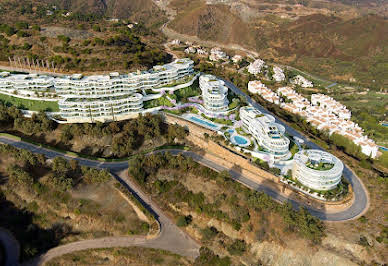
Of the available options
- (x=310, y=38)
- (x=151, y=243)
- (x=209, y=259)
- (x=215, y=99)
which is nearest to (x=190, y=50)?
(x=310, y=38)

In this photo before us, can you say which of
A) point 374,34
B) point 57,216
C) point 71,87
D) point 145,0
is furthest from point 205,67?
point 145,0

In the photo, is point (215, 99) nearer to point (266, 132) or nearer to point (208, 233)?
point (266, 132)

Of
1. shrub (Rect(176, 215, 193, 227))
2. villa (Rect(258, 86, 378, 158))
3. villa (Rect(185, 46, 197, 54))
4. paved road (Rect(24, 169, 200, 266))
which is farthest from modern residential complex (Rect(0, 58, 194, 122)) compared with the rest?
villa (Rect(185, 46, 197, 54))

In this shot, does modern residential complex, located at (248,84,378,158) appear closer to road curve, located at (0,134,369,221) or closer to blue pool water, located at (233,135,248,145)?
road curve, located at (0,134,369,221)

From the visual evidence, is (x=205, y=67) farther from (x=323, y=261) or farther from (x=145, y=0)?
(x=145, y=0)

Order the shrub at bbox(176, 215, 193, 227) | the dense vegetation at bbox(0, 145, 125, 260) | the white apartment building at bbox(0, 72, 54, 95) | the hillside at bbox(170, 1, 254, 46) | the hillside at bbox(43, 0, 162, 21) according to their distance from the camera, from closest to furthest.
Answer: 1. the dense vegetation at bbox(0, 145, 125, 260)
2. the shrub at bbox(176, 215, 193, 227)
3. the white apartment building at bbox(0, 72, 54, 95)
4. the hillside at bbox(170, 1, 254, 46)
5. the hillside at bbox(43, 0, 162, 21)

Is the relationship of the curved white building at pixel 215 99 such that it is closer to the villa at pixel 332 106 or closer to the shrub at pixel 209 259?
the shrub at pixel 209 259
